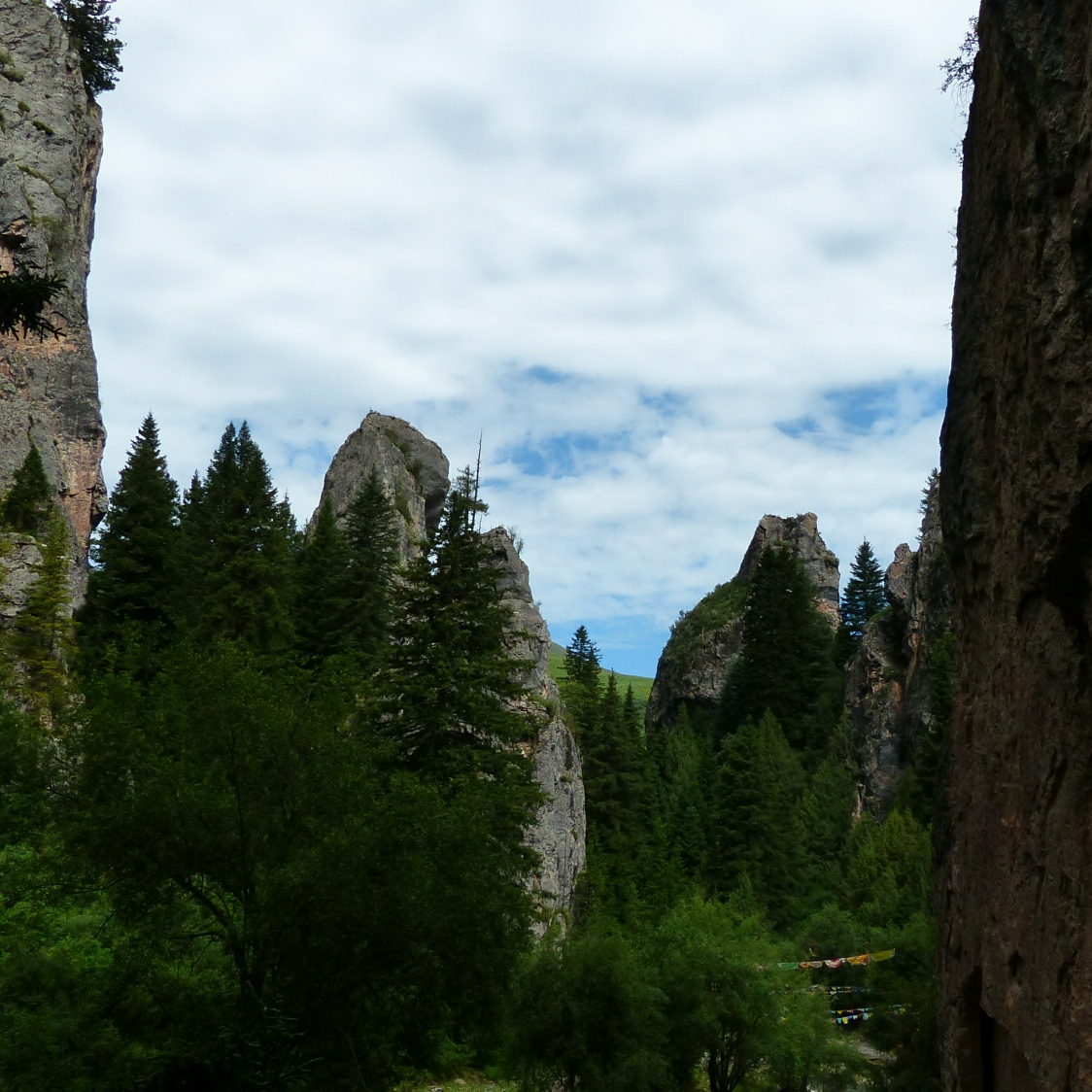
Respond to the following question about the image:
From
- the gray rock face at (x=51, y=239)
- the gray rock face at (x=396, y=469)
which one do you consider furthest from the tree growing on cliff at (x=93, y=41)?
the gray rock face at (x=396, y=469)

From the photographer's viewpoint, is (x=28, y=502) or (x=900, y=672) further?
(x=900, y=672)

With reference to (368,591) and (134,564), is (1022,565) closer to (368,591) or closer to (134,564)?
(368,591)

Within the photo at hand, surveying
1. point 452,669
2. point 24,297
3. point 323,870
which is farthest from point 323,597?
point 24,297

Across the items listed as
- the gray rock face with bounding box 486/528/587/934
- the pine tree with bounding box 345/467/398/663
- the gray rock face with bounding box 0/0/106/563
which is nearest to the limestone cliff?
the gray rock face with bounding box 486/528/587/934

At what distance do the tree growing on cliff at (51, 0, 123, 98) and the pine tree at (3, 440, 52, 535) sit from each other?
28.8 metres

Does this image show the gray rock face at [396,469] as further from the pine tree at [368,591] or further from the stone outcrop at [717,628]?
the stone outcrop at [717,628]

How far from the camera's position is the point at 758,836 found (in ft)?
195

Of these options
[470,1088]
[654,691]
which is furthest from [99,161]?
[654,691]

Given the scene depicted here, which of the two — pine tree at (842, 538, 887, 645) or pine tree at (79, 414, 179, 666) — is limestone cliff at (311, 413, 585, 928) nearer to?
pine tree at (79, 414, 179, 666)

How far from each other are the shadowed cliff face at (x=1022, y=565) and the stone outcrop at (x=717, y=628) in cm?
8435

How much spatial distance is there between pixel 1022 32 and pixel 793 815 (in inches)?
2344

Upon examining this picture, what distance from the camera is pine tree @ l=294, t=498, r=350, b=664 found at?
42725 mm

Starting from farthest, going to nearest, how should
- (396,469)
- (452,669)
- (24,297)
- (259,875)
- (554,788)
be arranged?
(396,469) < (554,788) < (452,669) < (259,875) < (24,297)

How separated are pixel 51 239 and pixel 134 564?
17.7 m
